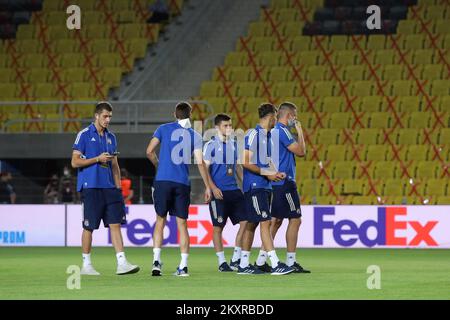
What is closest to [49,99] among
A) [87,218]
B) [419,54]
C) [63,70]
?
[63,70]

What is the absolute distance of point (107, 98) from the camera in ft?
103

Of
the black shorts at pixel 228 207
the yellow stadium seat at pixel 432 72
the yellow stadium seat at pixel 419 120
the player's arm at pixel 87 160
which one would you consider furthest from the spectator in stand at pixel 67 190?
the player's arm at pixel 87 160

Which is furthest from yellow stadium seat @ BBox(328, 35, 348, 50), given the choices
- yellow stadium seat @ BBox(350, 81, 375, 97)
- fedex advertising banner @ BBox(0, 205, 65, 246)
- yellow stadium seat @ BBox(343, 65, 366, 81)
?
fedex advertising banner @ BBox(0, 205, 65, 246)

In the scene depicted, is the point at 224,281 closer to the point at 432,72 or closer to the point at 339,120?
the point at 339,120

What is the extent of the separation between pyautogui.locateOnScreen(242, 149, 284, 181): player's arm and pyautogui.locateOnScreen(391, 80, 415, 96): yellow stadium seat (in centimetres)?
1557

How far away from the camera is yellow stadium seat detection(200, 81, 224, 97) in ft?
102

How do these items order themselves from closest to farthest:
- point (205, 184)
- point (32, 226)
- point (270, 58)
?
1. point (205, 184)
2. point (32, 226)
3. point (270, 58)

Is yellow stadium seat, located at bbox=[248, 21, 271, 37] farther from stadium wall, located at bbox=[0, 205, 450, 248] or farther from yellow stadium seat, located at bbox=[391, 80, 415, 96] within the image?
stadium wall, located at bbox=[0, 205, 450, 248]

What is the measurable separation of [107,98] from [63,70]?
5.90ft

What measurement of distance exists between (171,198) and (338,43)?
1803cm

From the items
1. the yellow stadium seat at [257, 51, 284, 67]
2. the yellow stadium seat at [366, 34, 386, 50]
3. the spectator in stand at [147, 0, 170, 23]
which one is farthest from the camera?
the spectator in stand at [147, 0, 170, 23]

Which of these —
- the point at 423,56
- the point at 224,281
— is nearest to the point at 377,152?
the point at 423,56

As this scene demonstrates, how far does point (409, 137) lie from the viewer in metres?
28.0
